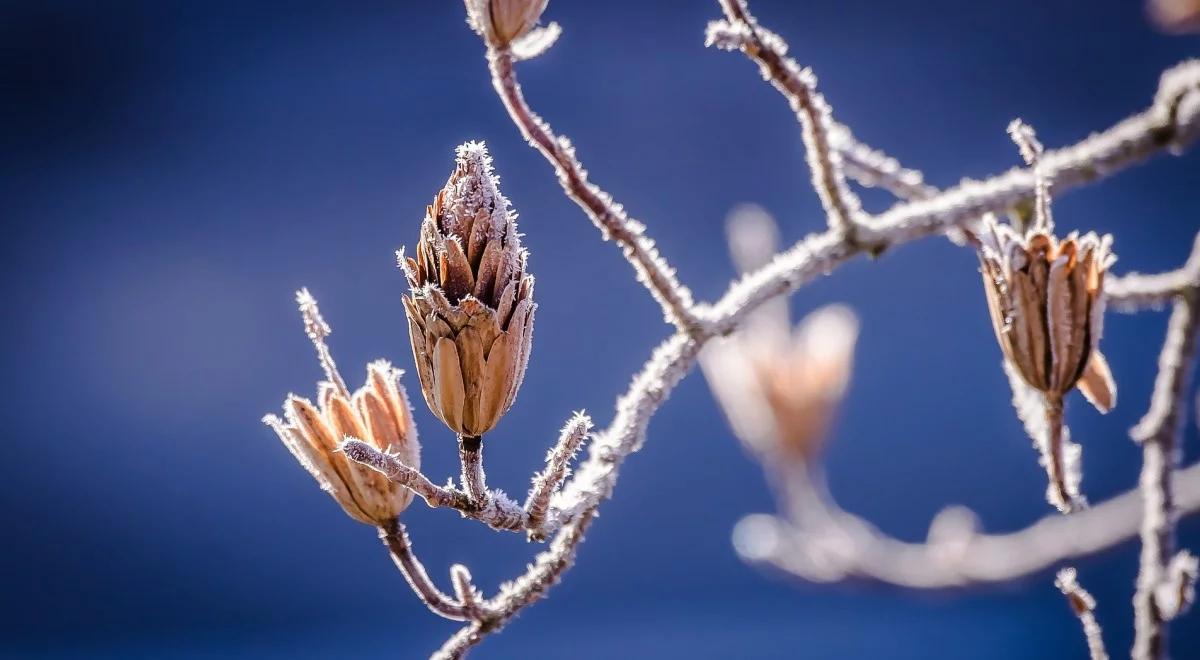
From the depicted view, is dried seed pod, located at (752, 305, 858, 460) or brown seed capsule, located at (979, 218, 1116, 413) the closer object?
brown seed capsule, located at (979, 218, 1116, 413)

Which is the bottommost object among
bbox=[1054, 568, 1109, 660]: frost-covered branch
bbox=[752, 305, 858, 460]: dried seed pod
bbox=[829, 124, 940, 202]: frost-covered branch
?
bbox=[1054, 568, 1109, 660]: frost-covered branch

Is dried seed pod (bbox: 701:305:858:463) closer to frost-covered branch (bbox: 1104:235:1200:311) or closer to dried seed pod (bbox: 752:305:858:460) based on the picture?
dried seed pod (bbox: 752:305:858:460)

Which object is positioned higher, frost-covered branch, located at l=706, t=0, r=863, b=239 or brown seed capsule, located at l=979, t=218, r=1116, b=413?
frost-covered branch, located at l=706, t=0, r=863, b=239

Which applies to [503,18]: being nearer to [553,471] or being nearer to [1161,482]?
[553,471]

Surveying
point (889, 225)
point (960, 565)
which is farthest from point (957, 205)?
point (960, 565)

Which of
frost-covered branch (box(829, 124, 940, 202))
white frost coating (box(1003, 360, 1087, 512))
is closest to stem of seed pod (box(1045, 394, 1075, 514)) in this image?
white frost coating (box(1003, 360, 1087, 512))

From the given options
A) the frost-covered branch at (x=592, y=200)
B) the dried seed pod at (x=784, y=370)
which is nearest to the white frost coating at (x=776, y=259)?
the frost-covered branch at (x=592, y=200)
